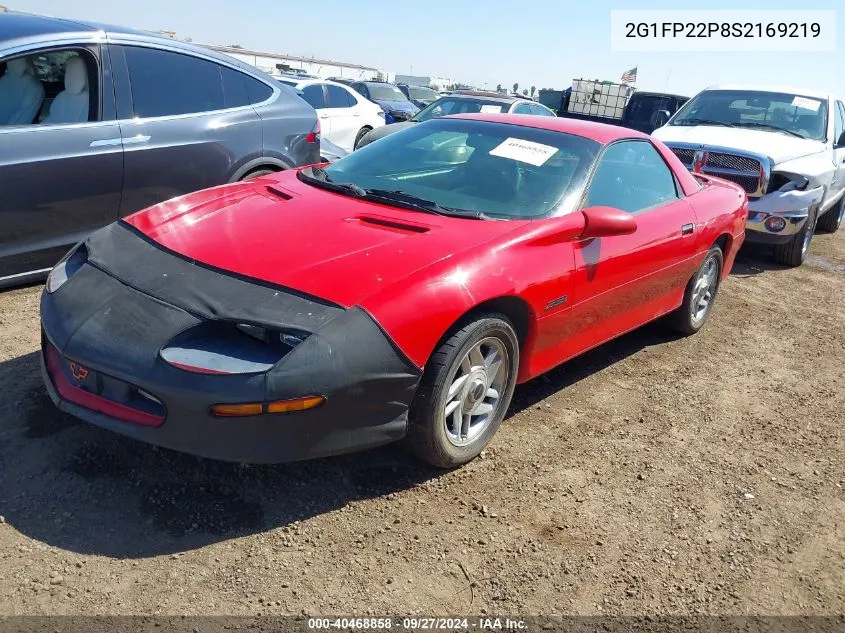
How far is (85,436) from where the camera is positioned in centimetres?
295

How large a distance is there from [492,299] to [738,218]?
3.08m

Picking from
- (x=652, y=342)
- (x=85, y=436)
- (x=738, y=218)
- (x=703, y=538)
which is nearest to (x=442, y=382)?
(x=703, y=538)

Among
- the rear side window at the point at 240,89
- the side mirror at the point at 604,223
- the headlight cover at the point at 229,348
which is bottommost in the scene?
the headlight cover at the point at 229,348

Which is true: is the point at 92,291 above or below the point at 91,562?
above

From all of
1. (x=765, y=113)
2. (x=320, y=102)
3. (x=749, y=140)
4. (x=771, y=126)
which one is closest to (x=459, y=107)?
(x=320, y=102)

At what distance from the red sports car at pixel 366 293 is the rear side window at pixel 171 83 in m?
1.38

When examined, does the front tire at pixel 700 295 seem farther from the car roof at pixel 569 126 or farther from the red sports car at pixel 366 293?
the car roof at pixel 569 126

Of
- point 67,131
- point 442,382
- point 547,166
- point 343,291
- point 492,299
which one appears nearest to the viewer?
point 343,291

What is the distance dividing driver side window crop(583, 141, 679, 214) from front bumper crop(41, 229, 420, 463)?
1659 millimetres

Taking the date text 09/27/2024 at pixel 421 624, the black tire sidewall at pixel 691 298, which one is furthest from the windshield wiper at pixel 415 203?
the black tire sidewall at pixel 691 298

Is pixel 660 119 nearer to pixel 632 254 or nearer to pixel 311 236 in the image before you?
pixel 632 254

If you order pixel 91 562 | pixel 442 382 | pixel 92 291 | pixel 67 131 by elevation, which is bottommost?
pixel 91 562

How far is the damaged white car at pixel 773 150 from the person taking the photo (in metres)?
7.26

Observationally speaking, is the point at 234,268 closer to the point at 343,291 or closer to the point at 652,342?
the point at 343,291
